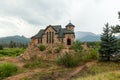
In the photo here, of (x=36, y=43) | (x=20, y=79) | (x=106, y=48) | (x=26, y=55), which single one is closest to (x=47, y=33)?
(x=36, y=43)

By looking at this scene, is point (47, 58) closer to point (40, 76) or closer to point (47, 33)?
point (47, 33)

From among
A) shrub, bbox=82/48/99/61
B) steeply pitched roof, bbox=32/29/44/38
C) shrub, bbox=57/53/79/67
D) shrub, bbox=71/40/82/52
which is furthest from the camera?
steeply pitched roof, bbox=32/29/44/38

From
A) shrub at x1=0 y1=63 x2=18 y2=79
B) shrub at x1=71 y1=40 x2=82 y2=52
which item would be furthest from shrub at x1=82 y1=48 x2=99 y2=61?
shrub at x1=0 y1=63 x2=18 y2=79

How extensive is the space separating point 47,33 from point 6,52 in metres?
23.3

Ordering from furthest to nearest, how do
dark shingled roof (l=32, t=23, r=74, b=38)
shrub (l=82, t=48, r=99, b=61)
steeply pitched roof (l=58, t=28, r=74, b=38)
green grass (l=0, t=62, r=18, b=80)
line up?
1. dark shingled roof (l=32, t=23, r=74, b=38)
2. steeply pitched roof (l=58, t=28, r=74, b=38)
3. shrub (l=82, t=48, r=99, b=61)
4. green grass (l=0, t=62, r=18, b=80)

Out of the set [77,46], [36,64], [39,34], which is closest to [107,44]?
[77,46]

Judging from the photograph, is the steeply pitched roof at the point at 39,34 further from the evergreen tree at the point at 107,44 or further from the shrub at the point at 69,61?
the evergreen tree at the point at 107,44

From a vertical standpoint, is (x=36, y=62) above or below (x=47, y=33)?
below

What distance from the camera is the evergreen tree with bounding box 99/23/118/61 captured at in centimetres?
3853

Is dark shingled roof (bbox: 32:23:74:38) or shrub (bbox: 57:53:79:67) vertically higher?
dark shingled roof (bbox: 32:23:74:38)

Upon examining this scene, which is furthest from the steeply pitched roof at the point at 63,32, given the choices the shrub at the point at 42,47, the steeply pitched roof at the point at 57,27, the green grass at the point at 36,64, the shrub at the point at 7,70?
the shrub at the point at 7,70

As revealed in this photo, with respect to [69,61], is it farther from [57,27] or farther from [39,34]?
[39,34]

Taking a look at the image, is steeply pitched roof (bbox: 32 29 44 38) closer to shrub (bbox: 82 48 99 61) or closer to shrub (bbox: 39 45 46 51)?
shrub (bbox: 39 45 46 51)

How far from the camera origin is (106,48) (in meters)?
38.6
